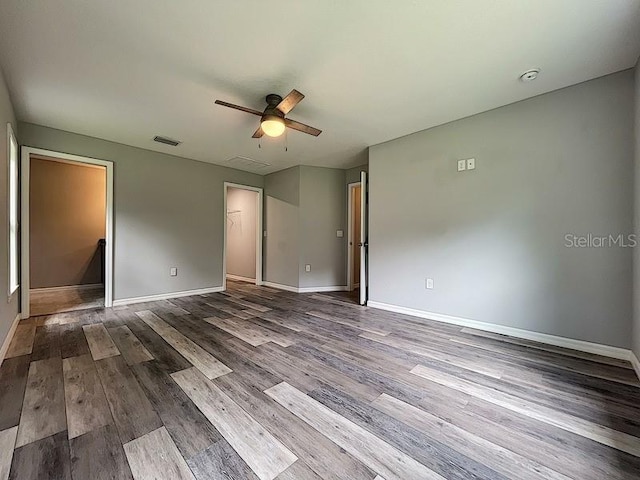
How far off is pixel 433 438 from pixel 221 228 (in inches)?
184

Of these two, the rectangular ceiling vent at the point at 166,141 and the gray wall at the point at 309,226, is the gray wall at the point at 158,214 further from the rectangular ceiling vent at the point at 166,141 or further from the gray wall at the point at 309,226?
the gray wall at the point at 309,226

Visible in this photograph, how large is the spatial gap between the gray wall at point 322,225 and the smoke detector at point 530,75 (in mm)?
3331

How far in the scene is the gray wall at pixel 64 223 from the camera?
4.80m

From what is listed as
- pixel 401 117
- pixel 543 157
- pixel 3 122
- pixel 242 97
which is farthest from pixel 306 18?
pixel 3 122

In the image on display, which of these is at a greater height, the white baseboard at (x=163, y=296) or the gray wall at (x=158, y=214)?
the gray wall at (x=158, y=214)

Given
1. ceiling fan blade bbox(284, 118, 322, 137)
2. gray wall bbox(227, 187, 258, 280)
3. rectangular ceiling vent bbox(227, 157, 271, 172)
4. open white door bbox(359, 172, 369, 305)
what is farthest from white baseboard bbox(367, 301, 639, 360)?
gray wall bbox(227, 187, 258, 280)

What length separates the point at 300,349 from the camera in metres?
2.42

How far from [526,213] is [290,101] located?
2.56 m

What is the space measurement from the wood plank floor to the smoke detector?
95.1 inches

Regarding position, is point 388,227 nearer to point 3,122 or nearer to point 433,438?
point 433,438

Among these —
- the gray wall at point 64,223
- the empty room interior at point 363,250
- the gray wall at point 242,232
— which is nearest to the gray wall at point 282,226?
the gray wall at point 242,232

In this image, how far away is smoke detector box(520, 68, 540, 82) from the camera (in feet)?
7.31

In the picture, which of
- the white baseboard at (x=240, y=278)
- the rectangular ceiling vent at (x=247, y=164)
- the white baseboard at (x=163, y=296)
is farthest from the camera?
the white baseboard at (x=240, y=278)

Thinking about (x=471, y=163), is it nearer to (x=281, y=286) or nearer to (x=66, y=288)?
(x=281, y=286)
